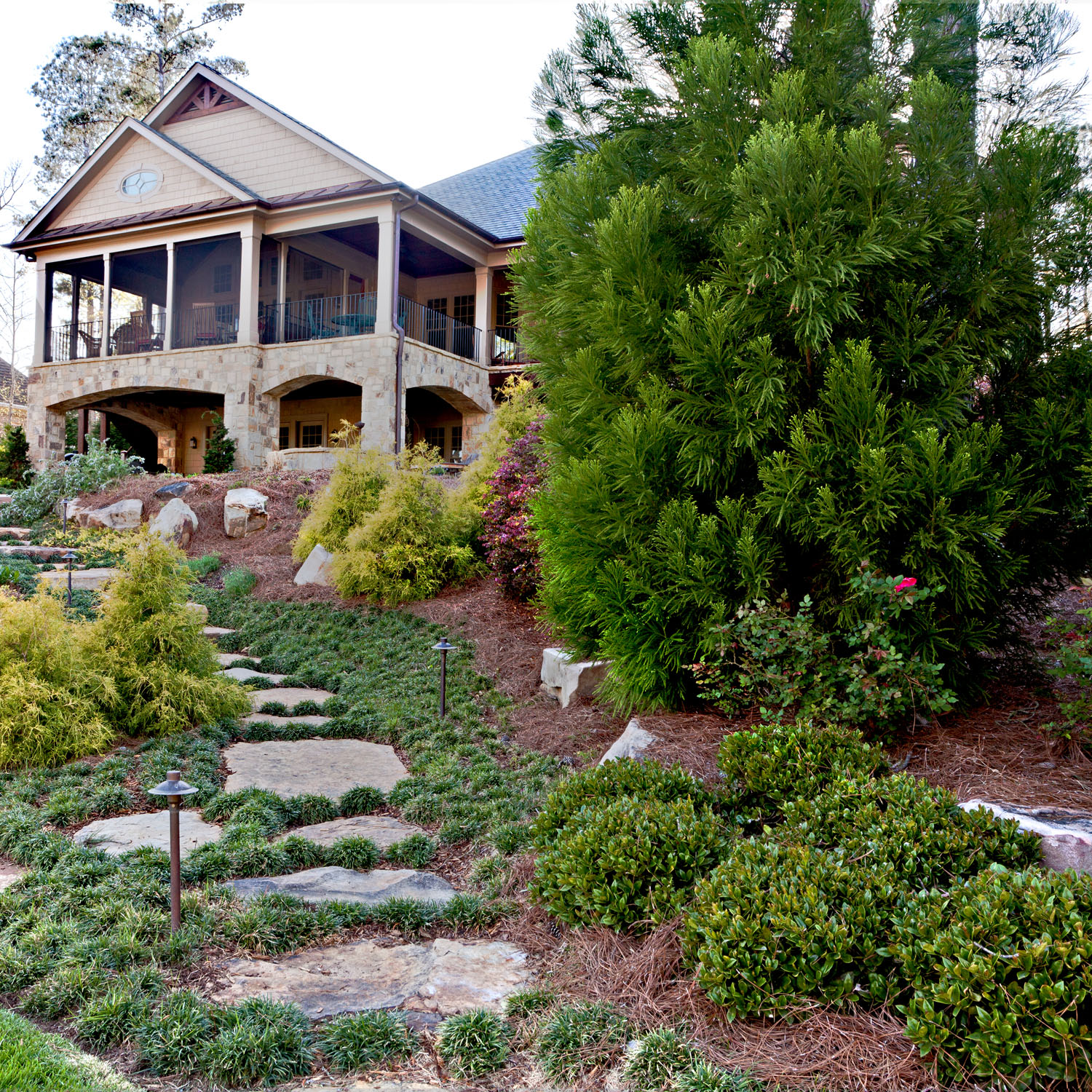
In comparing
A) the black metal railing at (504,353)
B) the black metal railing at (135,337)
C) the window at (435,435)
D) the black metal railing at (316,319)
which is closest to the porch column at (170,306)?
the black metal railing at (135,337)

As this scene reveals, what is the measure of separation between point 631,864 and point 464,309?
2102 centimetres

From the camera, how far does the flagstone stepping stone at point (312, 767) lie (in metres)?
4.73

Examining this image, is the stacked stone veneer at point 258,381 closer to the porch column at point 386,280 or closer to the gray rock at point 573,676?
the porch column at point 386,280

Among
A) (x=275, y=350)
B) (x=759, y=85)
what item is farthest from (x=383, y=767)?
(x=275, y=350)

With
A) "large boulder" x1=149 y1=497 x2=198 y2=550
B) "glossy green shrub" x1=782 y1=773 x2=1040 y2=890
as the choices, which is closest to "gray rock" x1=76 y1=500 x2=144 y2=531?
"large boulder" x1=149 y1=497 x2=198 y2=550

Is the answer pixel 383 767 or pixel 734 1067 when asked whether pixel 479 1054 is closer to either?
pixel 734 1067

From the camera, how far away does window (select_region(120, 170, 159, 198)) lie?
774 inches

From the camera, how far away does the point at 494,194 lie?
72.8ft

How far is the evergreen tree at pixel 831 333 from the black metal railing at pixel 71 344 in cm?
Answer: 1951

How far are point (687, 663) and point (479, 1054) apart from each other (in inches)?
96.1

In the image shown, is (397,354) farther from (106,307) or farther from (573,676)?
(573,676)

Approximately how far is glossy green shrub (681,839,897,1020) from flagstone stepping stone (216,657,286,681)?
17.7 feet

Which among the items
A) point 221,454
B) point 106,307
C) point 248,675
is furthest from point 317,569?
point 106,307

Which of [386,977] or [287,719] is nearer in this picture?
[386,977]
